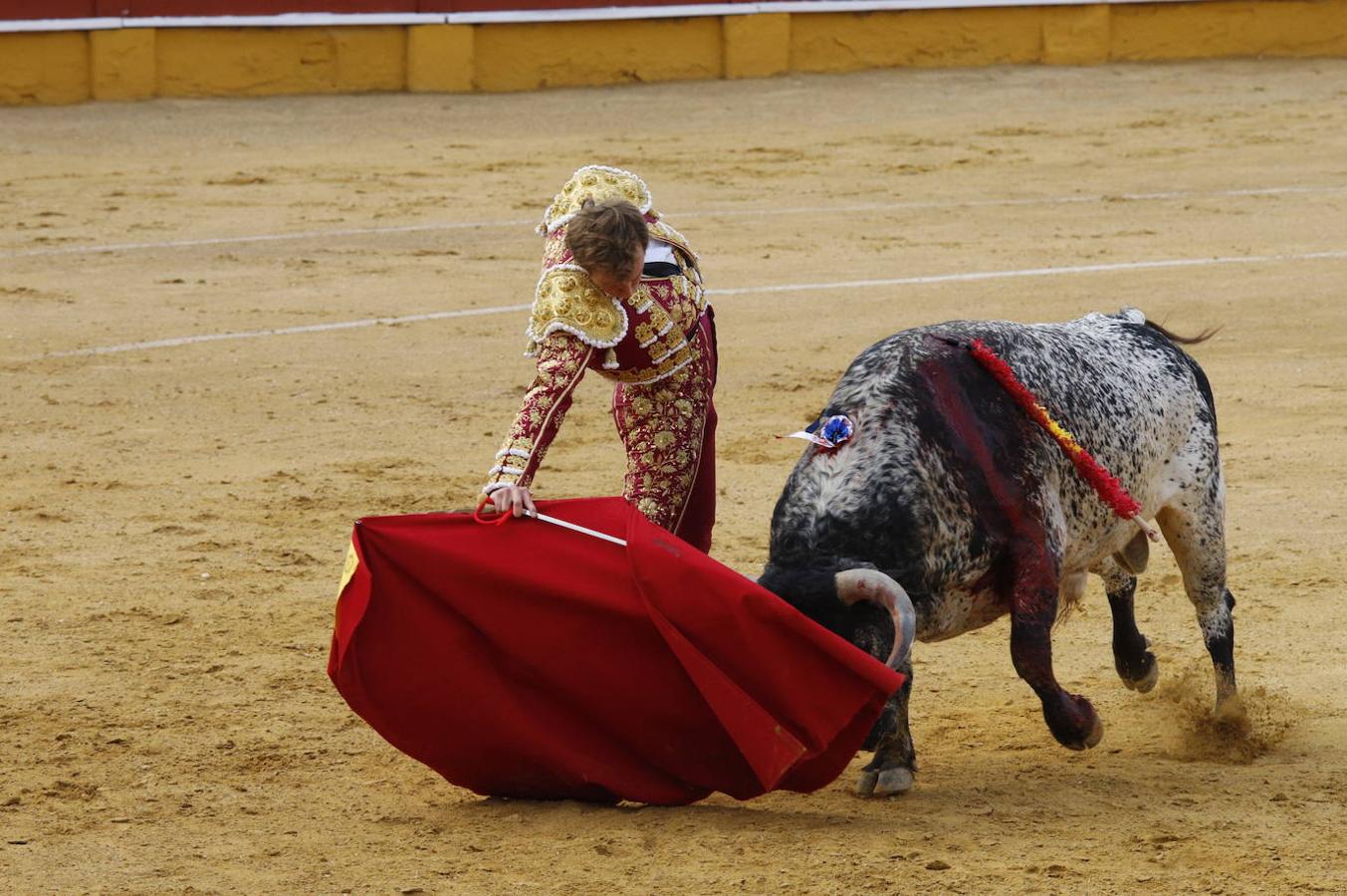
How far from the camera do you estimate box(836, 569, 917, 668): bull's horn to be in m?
3.43

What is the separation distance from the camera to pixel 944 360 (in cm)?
382

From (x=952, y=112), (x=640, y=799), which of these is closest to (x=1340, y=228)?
(x=952, y=112)

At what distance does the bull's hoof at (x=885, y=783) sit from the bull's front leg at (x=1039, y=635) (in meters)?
0.29

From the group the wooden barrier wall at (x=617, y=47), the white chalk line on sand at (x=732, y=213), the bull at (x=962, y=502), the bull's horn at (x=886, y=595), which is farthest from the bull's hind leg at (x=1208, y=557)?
the wooden barrier wall at (x=617, y=47)

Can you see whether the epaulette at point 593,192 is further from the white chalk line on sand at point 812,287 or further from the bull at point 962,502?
the white chalk line on sand at point 812,287

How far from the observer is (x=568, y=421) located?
6.99m

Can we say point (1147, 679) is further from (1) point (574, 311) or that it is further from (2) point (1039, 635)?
(1) point (574, 311)

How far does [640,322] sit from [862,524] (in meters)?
0.59

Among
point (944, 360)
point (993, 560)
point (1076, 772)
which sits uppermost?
point (944, 360)

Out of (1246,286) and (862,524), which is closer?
(862,524)

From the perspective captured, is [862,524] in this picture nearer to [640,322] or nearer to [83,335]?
[640,322]

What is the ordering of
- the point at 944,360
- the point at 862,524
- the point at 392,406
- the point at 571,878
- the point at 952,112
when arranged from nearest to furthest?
the point at 571,878, the point at 862,524, the point at 944,360, the point at 392,406, the point at 952,112

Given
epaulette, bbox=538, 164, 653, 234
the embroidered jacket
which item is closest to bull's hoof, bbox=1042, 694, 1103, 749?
the embroidered jacket

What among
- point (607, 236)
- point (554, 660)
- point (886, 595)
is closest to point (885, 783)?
point (886, 595)
